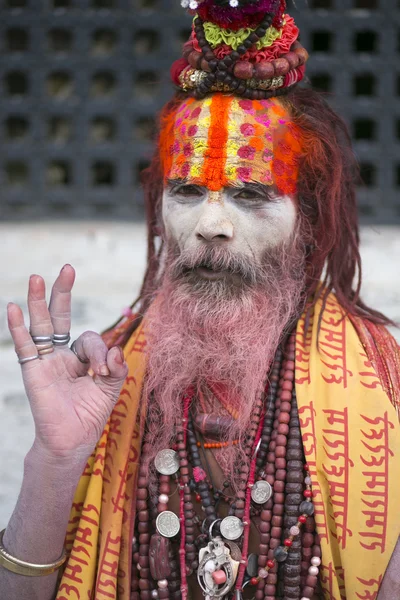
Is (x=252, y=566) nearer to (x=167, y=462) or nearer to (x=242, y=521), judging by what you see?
(x=242, y=521)

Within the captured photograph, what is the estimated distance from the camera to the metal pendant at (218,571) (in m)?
1.89

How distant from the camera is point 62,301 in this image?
191 cm

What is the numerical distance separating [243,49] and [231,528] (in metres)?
1.25

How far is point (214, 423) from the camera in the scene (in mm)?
2029

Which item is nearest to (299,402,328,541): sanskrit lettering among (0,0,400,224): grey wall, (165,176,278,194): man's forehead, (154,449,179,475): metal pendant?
(154,449,179,475): metal pendant

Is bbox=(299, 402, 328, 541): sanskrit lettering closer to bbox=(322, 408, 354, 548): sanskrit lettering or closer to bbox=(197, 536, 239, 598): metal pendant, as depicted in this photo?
bbox=(322, 408, 354, 548): sanskrit lettering

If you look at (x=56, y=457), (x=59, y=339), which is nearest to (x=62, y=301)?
(x=59, y=339)

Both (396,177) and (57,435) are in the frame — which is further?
(396,177)

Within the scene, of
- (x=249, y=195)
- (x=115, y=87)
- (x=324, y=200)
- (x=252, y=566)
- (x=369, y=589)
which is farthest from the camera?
(x=115, y=87)

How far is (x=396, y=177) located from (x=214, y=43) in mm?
2527

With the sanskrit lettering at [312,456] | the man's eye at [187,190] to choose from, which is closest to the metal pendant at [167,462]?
the sanskrit lettering at [312,456]

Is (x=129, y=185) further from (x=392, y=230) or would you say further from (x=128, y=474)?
(x=128, y=474)

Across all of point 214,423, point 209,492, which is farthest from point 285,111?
point 209,492

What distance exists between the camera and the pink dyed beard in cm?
204
